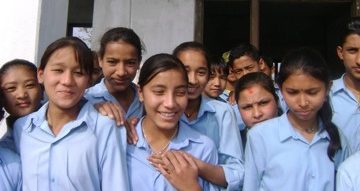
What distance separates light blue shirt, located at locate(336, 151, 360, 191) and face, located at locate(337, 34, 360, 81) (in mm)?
729

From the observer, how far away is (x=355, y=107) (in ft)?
7.68

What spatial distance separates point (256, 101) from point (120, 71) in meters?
0.76

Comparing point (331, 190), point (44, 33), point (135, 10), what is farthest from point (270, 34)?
point (331, 190)

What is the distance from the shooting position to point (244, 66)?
3.16 meters

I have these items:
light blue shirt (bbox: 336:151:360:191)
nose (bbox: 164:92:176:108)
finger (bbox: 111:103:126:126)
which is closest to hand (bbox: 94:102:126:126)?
finger (bbox: 111:103:126:126)

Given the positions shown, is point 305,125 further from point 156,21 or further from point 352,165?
point 156,21

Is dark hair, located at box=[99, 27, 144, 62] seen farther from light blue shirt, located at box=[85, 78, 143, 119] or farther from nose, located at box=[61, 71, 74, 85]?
nose, located at box=[61, 71, 74, 85]

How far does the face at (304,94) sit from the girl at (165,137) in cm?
42

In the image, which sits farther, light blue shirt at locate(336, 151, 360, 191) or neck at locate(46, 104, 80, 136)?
neck at locate(46, 104, 80, 136)

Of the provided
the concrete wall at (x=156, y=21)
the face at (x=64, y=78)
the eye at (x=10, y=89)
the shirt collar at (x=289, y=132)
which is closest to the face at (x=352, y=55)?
the shirt collar at (x=289, y=132)

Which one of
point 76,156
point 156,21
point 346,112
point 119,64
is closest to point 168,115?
point 76,156

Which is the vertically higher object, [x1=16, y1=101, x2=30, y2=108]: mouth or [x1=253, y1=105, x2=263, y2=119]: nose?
[x1=16, y1=101, x2=30, y2=108]: mouth

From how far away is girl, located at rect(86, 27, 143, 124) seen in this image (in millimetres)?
2299

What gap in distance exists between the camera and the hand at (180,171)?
5.95 feet
